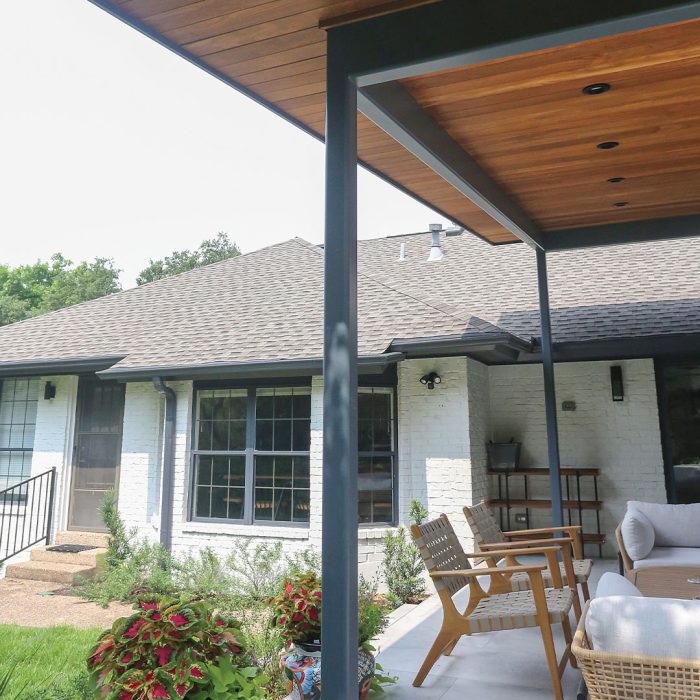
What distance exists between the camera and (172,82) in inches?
1615

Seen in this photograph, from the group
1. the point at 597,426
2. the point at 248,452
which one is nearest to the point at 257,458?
the point at 248,452

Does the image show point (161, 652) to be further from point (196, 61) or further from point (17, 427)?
point (17, 427)

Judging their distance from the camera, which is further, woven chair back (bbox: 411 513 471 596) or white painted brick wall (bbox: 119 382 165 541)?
white painted brick wall (bbox: 119 382 165 541)

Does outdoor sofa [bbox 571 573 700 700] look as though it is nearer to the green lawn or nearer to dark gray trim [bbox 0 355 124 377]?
the green lawn

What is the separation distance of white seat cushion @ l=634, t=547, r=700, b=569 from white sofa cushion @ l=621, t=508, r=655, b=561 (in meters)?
0.06

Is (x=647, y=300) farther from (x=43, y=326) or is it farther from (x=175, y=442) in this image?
(x=43, y=326)

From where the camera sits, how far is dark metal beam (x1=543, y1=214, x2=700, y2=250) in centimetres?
607

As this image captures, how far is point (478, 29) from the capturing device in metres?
2.64

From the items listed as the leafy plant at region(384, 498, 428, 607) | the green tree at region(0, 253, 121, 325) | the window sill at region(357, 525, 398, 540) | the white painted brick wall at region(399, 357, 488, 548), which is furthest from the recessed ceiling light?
the green tree at region(0, 253, 121, 325)

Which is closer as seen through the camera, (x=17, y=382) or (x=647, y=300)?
(x=647, y=300)

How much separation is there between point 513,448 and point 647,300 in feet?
8.83

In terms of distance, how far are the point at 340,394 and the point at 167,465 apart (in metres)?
6.36

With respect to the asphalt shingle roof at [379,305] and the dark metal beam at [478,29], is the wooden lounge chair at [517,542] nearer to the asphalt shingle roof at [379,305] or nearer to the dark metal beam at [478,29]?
the asphalt shingle roof at [379,305]

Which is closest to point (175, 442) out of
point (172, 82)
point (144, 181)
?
point (172, 82)
